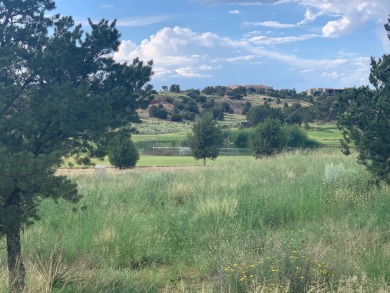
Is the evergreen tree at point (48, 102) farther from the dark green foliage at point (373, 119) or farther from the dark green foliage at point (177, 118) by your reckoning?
the dark green foliage at point (177, 118)

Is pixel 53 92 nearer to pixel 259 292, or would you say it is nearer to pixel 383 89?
pixel 259 292

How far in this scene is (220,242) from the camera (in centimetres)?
764

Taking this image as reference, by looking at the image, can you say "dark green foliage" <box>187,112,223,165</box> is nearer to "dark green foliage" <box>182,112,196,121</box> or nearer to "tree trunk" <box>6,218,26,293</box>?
"tree trunk" <box>6,218,26,293</box>

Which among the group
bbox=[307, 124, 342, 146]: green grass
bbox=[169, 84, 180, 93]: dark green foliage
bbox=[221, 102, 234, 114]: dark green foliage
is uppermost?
bbox=[169, 84, 180, 93]: dark green foliage

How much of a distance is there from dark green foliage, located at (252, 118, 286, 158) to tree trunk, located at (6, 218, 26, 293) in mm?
28194

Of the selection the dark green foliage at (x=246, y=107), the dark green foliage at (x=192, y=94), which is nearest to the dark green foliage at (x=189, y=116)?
the dark green foliage at (x=246, y=107)

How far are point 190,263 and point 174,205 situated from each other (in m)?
4.52

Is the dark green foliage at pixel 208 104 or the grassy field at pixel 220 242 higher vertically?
the dark green foliage at pixel 208 104

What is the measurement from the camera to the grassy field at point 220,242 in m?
5.99

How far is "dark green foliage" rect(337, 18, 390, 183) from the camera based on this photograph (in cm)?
912

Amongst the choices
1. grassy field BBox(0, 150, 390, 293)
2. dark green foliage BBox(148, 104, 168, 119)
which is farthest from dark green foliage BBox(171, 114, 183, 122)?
grassy field BBox(0, 150, 390, 293)

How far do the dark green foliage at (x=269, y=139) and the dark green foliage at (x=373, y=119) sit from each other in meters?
23.1

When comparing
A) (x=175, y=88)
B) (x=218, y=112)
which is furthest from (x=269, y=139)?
(x=175, y=88)

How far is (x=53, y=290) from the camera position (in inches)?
236
